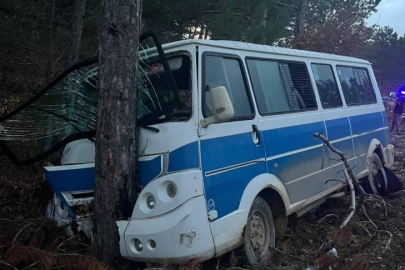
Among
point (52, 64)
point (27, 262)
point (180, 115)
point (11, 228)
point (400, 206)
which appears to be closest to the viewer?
point (27, 262)

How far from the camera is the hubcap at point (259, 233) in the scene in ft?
16.4

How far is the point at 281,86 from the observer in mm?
5922

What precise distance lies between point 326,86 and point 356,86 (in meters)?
1.38

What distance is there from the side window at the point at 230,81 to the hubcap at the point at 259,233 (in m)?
1.09

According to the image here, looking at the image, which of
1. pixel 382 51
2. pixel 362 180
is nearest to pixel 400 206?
pixel 362 180

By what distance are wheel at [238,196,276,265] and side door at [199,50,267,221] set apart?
0.37 meters

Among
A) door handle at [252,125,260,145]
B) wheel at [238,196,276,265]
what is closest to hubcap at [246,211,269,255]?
wheel at [238,196,276,265]

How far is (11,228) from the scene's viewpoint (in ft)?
16.7

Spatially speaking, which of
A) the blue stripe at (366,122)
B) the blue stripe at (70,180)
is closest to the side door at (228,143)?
the blue stripe at (70,180)

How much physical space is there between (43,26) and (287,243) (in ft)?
22.9

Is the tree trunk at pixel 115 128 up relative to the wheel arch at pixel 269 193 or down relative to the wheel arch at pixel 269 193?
up

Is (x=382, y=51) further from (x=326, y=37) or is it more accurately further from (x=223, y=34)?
(x=223, y=34)

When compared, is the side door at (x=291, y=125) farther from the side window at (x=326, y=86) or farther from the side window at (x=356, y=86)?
the side window at (x=356, y=86)

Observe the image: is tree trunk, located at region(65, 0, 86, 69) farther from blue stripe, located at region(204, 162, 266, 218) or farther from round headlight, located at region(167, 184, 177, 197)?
round headlight, located at region(167, 184, 177, 197)
